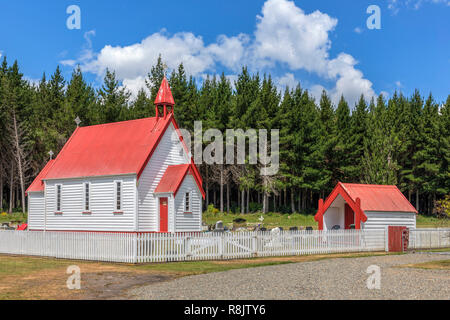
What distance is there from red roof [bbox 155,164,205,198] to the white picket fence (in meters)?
5.26

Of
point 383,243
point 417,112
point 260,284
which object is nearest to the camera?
point 260,284

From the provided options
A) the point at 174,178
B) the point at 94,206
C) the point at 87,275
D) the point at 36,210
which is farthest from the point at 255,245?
the point at 36,210

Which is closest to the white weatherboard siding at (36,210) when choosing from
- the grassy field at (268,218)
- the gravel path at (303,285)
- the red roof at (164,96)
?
the red roof at (164,96)

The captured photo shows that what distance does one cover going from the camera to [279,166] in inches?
2544

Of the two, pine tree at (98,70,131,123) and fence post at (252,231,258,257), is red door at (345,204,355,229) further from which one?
pine tree at (98,70,131,123)

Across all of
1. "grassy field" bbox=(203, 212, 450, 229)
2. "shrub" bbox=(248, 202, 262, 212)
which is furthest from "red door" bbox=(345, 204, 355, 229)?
"shrub" bbox=(248, 202, 262, 212)

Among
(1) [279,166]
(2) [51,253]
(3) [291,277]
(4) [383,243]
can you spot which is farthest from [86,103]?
(3) [291,277]

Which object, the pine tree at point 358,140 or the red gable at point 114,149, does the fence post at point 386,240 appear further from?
the pine tree at point 358,140

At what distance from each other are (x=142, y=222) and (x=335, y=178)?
48.2m

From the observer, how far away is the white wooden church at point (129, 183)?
3081 cm

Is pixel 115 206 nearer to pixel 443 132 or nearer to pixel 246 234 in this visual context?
pixel 246 234

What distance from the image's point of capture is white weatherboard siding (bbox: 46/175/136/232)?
3091 cm

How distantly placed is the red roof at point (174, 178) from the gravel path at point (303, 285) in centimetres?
1206
